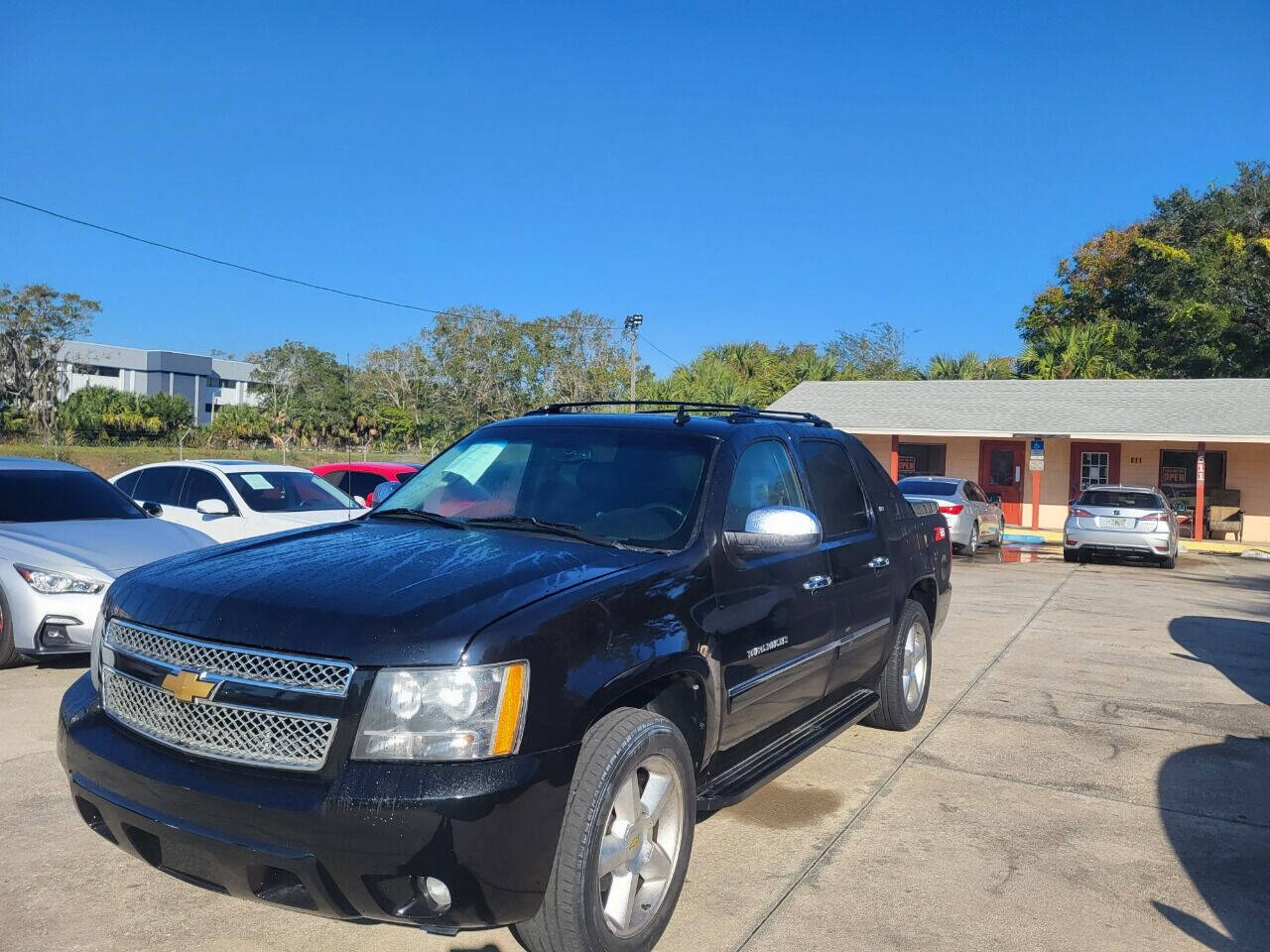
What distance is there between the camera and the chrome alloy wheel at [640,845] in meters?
3.23

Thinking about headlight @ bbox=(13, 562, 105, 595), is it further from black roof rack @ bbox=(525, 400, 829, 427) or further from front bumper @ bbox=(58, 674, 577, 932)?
front bumper @ bbox=(58, 674, 577, 932)

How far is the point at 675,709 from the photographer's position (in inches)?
144

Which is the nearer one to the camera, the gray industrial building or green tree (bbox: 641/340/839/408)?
green tree (bbox: 641/340/839/408)

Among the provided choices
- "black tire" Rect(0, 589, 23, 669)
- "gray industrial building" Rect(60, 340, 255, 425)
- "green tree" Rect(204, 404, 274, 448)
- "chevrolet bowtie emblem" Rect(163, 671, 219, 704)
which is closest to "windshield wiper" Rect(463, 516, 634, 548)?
"chevrolet bowtie emblem" Rect(163, 671, 219, 704)

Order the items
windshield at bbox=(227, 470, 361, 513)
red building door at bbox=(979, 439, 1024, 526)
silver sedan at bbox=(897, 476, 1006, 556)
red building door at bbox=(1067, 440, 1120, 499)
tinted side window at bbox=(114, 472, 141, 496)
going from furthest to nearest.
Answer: red building door at bbox=(979, 439, 1024, 526)
red building door at bbox=(1067, 440, 1120, 499)
silver sedan at bbox=(897, 476, 1006, 556)
tinted side window at bbox=(114, 472, 141, 496)
windshield at bbox=(227, 470, 361, 513)

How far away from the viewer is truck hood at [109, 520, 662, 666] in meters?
2.91

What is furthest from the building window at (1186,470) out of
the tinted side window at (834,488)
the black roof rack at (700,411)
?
the black roof rack at (700,411)

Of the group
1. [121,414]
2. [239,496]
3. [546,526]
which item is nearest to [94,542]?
[239,496]

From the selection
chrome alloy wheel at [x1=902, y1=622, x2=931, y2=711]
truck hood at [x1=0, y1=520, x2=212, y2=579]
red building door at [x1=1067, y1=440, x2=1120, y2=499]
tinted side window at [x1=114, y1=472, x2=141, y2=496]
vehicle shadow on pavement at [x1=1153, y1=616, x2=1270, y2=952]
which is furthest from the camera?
red building door at [x1=1067, y1=440, x2=1120, y2=499]

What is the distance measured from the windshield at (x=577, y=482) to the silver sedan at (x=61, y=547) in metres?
3.13

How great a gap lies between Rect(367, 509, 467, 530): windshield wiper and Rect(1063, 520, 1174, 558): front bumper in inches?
638

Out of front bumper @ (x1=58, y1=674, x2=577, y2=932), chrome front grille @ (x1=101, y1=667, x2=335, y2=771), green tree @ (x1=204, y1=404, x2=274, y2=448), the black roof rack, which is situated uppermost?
green tree @ (x1=204, y1=404, x2=274, y2=448)

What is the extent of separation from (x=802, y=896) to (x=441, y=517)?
2.08 m

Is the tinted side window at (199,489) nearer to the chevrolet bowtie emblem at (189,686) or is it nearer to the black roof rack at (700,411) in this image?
the black roof rack at (700,411)
